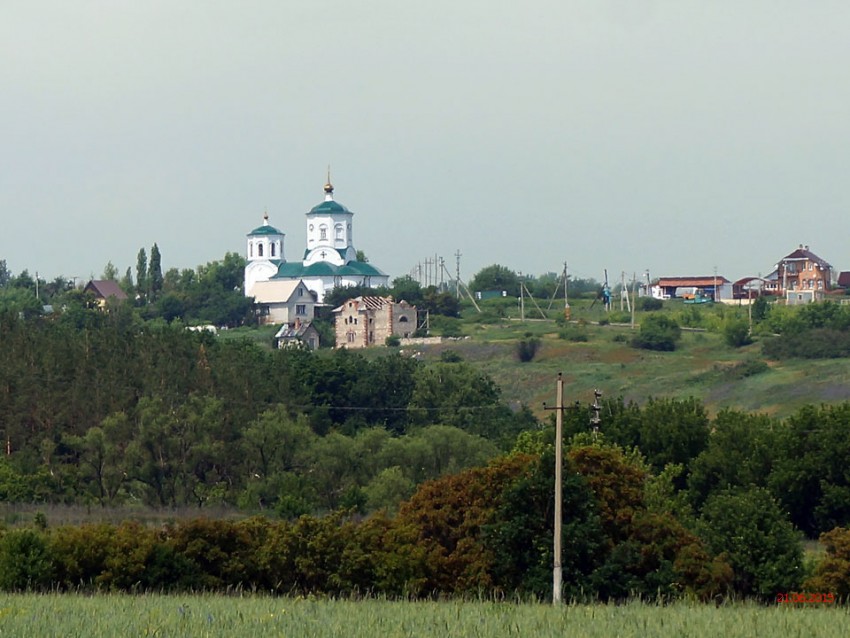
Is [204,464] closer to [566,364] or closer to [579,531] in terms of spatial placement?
[579,531]

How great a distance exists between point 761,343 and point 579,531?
2595 inches

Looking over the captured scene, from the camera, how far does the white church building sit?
135625 mm

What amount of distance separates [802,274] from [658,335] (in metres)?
36.1

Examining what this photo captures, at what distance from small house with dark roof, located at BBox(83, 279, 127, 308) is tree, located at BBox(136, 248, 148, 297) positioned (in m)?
1.59

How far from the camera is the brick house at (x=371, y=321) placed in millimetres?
111125

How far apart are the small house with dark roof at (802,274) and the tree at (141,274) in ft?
186

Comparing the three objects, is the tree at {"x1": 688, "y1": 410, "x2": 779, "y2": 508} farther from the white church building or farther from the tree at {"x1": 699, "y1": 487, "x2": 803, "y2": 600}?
the white church building

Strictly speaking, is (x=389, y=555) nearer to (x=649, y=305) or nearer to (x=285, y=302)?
(x=649, y=305)

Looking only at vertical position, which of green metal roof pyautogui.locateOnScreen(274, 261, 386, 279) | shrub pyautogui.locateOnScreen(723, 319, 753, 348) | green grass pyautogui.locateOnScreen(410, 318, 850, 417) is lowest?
green grass pyautogui.locateOnScreen(410, 318, 850, 417)

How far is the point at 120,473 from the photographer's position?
56.5m

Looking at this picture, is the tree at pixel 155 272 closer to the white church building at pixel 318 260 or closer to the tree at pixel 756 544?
the white church building at pixel 318 260

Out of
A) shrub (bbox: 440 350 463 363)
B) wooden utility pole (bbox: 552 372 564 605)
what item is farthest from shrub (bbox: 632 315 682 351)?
wooden utility pole (bbox: 552 372 564 605)

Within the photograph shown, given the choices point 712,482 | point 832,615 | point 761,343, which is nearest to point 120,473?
point 712,482

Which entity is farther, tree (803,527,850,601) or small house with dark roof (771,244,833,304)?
small house with dark roof (771,244,833,304)
